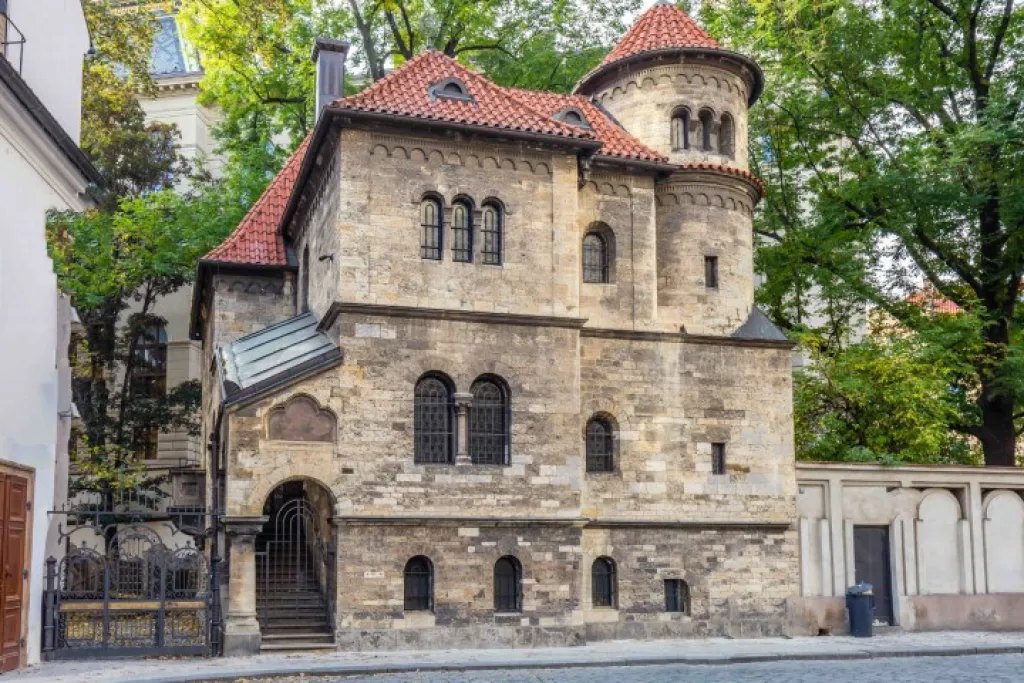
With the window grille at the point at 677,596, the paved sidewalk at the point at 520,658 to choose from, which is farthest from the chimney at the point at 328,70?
the paved sidewalk at the point at 520,658

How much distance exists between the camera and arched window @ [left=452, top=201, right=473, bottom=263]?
22.4 metres

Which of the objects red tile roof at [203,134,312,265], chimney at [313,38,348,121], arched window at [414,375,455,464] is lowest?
arched window at [414,375,455,464]

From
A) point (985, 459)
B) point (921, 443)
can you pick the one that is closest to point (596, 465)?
point (921, 443)

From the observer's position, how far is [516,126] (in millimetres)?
22406

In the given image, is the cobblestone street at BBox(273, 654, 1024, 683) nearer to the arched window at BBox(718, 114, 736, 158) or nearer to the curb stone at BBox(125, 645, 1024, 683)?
the curb stone at BBox(125, 645, 1024, 683)

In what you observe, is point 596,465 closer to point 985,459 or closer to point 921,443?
point 921,443

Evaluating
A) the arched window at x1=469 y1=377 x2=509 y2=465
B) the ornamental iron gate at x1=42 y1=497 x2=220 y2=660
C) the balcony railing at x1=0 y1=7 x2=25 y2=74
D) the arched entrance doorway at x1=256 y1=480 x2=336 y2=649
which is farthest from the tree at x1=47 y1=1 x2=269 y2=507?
the arched window at x1=469 y1=377 x2=509 y2=465

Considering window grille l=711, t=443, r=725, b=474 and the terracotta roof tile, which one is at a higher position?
the terracotta roof tile

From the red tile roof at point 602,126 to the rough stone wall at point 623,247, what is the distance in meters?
0.48

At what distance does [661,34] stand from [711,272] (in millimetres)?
5313

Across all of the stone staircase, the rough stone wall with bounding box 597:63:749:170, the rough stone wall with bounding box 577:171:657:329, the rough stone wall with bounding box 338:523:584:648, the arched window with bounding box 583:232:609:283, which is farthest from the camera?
the rough stone wall with bounding box 597:63:749:170

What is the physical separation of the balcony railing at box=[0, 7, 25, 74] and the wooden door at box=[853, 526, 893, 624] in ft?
59.7

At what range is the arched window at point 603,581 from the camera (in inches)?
913

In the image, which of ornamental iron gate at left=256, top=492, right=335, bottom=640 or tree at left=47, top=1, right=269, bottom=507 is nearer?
ornamental iron gate at left=256, top=492, right=335, bottom=640
